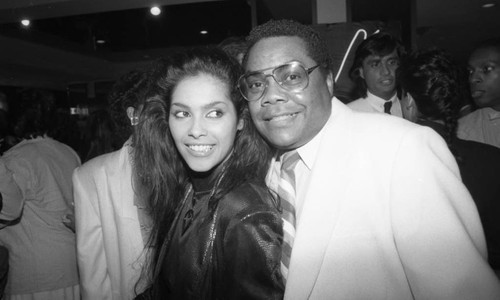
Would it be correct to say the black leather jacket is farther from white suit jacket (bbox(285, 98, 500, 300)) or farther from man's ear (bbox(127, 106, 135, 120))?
man's ear (bbox(127, 106, 135, 120))

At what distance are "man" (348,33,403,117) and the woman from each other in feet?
6.59

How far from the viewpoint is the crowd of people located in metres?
1.15

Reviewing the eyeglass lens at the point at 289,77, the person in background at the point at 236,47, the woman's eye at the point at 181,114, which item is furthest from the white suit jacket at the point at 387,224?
the person in background at the point at 236,47

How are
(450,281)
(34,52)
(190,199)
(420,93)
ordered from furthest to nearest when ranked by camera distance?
(34,52), (420,93), (190,199), (450,281)

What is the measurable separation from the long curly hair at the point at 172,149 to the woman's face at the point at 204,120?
40mm

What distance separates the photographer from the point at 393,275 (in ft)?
4.04

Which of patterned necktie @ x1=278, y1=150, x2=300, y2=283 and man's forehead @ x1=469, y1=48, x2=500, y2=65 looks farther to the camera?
man's forehead @ x1=469, y1=48, x2=500, y2=65

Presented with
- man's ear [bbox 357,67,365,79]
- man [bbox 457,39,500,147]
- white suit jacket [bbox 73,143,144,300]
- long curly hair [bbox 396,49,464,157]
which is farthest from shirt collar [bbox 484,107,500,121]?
white suit jacket [bbox 73,143,144,300]

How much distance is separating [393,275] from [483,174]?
0.91 metres

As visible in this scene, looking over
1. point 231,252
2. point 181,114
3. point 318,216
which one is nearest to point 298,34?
point 181,114

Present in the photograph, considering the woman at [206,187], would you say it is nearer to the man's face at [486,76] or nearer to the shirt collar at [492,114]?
the man's face at [486,76]

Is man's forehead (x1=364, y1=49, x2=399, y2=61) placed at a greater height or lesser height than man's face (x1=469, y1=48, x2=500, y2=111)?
greater

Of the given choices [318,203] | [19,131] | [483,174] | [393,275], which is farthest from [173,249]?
[19,131]

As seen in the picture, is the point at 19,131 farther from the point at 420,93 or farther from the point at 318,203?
the point at 420,93
